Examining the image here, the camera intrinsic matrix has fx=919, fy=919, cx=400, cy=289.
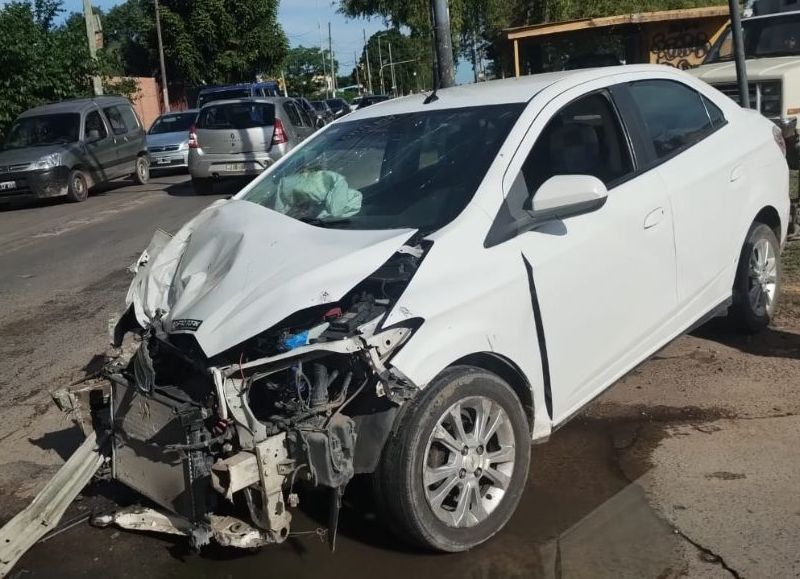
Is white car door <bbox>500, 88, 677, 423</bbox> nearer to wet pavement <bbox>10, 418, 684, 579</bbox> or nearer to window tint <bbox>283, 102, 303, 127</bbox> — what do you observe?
wet pavement <bbox>10, 418, 684, 579</bbox>

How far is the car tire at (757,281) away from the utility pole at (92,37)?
23.2m

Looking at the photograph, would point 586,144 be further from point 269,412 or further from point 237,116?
point 237,116

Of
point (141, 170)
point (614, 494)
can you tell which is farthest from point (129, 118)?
point (614, 494)

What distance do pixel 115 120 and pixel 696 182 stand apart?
54.8 feet

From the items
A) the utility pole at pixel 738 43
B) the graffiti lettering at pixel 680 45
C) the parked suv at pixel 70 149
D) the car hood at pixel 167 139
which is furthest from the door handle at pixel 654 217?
the graffiti lettering at pixel 680 45

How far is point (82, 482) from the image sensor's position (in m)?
3.94

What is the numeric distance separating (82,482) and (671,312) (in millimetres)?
2945

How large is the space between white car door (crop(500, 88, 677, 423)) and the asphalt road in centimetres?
45

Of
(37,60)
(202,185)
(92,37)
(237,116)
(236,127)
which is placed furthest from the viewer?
(92,37)

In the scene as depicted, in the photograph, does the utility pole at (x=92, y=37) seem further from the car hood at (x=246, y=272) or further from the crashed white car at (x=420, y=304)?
the car hood at (x=246, y=272)

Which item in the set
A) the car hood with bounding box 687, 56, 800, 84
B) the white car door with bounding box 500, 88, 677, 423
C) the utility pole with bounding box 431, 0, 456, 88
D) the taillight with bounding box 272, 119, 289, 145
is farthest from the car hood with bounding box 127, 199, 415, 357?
the taillight with bounding box 272, 119, 289, 145

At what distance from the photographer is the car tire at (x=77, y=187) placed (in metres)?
17.4

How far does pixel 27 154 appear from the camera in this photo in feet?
56.7

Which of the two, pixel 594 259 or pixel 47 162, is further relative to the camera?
pixel 47 162
